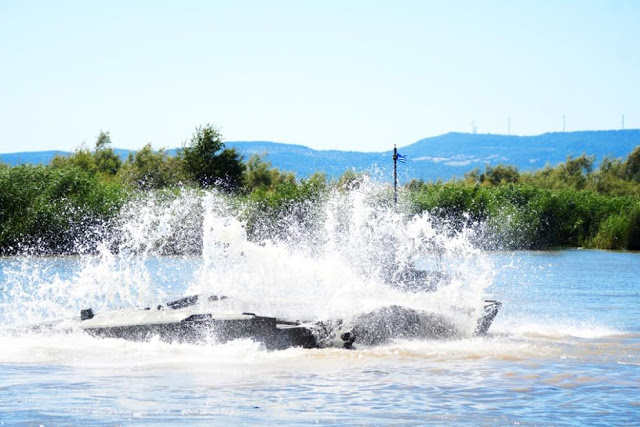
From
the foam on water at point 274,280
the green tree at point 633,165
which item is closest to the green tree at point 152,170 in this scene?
the foam on water at point 274,280

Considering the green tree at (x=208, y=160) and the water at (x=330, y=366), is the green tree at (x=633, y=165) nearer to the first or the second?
the green tree at (x=208, y=160)

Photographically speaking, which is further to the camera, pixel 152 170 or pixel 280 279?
pixel 152 170

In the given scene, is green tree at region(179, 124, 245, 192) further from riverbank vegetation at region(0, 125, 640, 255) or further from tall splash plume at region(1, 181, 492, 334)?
tall splash plume at region(1, 181, 492, 334)

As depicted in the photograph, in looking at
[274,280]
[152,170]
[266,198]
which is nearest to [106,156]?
[152,170]

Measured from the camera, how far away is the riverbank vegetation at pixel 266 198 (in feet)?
138

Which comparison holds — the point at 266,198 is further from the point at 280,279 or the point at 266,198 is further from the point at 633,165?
the point at 633,165

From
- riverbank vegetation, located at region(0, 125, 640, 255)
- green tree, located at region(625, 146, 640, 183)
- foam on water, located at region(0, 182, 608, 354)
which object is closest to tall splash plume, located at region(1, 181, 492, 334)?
foam on water, located at region(0, 182, 608, 354)

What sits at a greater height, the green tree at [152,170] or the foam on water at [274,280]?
the green tree at [152,170]

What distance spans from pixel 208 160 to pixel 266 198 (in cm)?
2117

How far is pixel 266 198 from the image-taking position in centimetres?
4916

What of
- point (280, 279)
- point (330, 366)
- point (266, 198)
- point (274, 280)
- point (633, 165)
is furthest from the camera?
point (633, 165)

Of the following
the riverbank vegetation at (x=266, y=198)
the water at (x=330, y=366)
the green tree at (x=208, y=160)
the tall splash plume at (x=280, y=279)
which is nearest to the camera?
the water at (x=330, y=366)

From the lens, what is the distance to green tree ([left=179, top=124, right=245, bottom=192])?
69.1m

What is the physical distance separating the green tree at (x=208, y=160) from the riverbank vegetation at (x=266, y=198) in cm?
7
